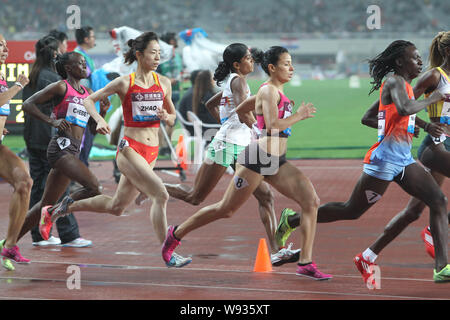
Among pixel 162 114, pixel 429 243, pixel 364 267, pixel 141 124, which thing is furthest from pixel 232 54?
pixel 429 243

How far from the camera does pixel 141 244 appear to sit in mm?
8430

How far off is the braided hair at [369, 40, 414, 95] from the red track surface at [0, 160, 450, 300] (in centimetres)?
170

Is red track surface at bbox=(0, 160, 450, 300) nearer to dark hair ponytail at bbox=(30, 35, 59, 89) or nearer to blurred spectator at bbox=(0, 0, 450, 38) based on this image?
dark hair ponytail at bbox=(30, 35, 59, 89)

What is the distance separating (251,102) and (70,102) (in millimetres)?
1893

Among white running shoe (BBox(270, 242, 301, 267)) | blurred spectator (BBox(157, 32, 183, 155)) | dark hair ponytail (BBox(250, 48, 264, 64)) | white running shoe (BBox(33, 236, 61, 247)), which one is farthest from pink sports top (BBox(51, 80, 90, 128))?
blurred spectator (BBox(157, 32, 183, 155))

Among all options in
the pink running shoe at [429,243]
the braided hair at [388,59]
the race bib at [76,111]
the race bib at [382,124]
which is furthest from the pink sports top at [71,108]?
the pink running shoe at [429,243]

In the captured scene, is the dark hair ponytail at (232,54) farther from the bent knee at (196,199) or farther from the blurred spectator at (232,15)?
the blurred spectator at (232,15)

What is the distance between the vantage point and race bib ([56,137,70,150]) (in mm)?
7430

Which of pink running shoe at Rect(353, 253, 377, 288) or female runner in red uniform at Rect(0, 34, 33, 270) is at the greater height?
female runner in red uniform at Rect(0, 34, 33, 270)

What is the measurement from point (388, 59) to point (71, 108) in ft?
10.1

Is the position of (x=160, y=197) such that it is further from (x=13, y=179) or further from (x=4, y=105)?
(x=4, y=105)

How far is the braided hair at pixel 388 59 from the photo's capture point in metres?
6.27

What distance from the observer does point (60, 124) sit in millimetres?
7387
